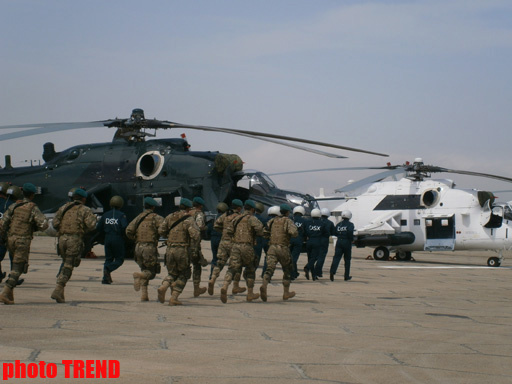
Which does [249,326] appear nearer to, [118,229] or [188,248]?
[188,248]

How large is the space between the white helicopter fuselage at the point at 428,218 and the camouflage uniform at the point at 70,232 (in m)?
16.9

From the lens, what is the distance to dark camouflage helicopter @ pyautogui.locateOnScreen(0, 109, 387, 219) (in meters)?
20.3

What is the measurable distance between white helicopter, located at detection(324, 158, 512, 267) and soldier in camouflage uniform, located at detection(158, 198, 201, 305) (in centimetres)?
1309

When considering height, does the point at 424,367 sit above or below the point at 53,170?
below

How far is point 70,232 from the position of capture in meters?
11.1

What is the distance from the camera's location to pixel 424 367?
6.92 meters

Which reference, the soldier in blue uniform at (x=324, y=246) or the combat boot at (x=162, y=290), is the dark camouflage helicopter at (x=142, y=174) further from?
the combat boot at (x=162, y=290)

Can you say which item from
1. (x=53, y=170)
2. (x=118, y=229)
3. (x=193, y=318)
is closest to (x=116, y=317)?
(x=193, y=318)

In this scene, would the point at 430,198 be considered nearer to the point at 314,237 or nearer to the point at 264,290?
the point at 314,237

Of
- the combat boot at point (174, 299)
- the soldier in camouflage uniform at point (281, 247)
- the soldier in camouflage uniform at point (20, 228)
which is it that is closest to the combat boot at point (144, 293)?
the combat boot at point (174, 299)

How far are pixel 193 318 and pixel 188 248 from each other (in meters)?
1.82

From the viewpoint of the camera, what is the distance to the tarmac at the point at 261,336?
6441mm

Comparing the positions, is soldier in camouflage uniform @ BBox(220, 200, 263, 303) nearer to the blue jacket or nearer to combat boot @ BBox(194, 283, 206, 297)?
combat boot @ BBox(194, 283, 206, 297)

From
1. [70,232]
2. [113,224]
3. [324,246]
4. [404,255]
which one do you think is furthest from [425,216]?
[70,232]
